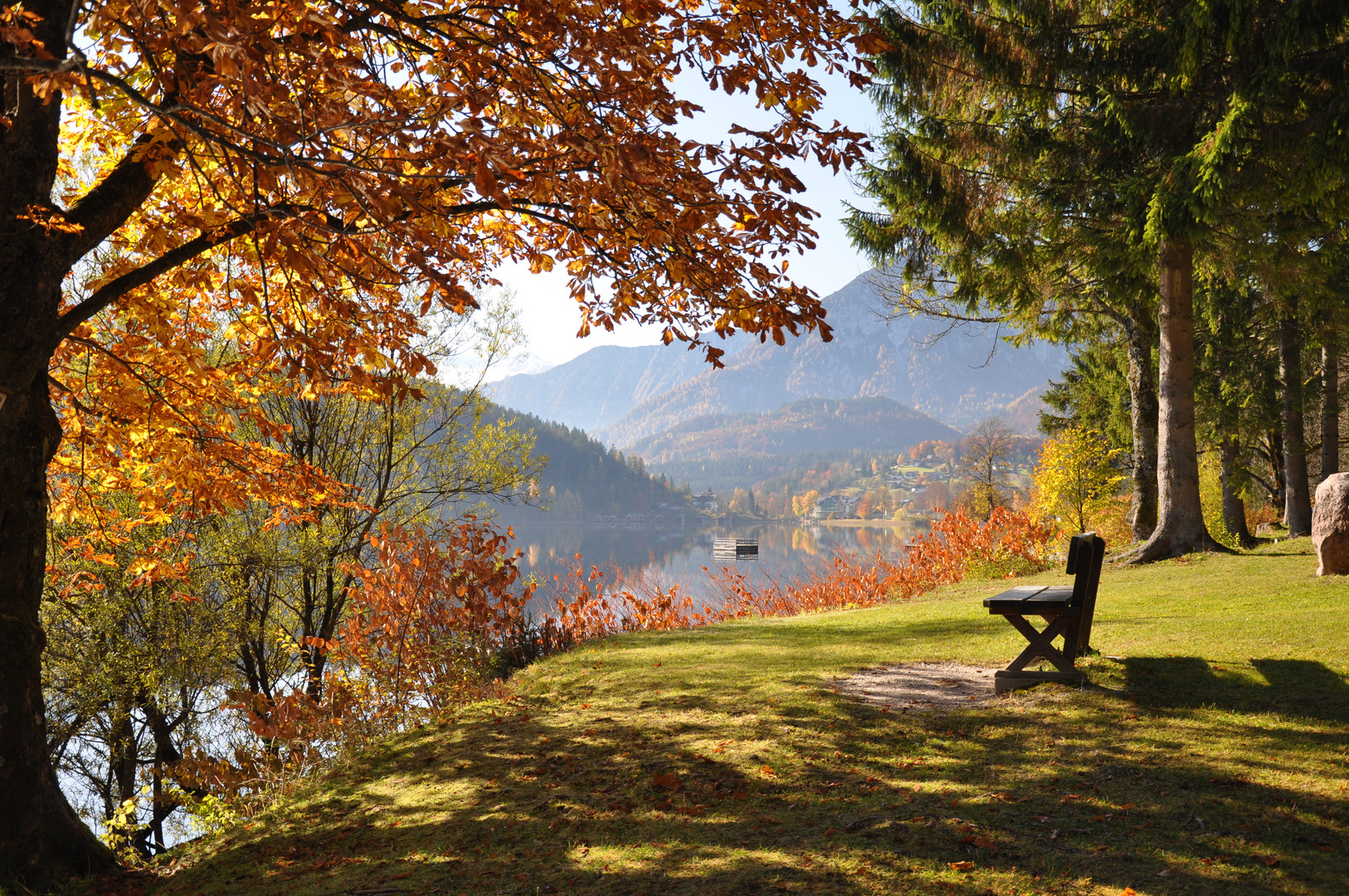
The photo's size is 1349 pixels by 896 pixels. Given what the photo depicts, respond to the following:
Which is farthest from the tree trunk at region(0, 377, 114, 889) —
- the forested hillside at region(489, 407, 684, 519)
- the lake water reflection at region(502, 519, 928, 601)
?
the forested hillside at region(489, 407, 684, 519)

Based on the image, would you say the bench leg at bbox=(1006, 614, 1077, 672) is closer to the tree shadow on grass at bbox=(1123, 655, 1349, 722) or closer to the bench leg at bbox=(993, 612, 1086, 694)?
the bench leg at bbox=(993, 612, 1086, 694)

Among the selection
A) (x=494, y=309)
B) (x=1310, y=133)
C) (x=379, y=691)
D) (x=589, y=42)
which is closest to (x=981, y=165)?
(x=1310, y=133)

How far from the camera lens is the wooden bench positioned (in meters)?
4.85

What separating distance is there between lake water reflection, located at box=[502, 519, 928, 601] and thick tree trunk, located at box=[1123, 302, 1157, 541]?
16750 mm

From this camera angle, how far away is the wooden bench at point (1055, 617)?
191 inches

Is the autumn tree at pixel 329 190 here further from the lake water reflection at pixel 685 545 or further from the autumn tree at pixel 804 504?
the autumn tree at pixel 804 504

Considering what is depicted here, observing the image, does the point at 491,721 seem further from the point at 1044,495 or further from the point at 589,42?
the point at 1044,495

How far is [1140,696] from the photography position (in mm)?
4633

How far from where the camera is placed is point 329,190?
3.36 metres

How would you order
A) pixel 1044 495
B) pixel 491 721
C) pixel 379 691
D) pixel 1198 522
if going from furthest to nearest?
pixel 1044 495 → pixel 1198 522 → pixel 379 691 → pixel 491 721

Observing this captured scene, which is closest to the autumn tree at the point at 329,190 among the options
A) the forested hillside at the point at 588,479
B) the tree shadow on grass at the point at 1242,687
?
the tree shadow on grass at the point at 1242,687

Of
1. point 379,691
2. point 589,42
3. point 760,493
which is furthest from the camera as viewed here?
point 760,493

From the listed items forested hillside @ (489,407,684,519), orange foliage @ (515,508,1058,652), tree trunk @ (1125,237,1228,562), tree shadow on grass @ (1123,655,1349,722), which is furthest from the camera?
forested hillside @ (489,407,684,519)

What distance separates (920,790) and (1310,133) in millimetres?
7923
